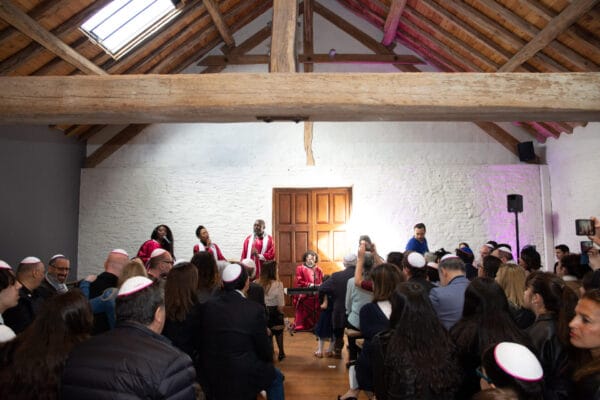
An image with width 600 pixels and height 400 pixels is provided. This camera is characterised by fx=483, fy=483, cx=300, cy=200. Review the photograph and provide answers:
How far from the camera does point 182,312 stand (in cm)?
295

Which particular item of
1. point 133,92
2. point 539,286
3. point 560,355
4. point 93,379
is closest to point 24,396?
point 93,379

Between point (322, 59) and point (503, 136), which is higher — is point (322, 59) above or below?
above

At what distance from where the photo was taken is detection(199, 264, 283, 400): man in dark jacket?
9.02 ft

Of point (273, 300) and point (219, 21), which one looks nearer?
point (273, 300)

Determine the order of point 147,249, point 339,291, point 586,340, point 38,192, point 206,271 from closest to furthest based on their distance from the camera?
point 586,340 → point 206,271 → point 339,291 → point 147,249 → point 38,192

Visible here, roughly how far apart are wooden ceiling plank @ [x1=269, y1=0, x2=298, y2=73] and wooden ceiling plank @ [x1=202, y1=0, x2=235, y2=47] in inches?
130

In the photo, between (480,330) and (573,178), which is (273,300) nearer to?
(480,330)

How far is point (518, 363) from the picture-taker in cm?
148

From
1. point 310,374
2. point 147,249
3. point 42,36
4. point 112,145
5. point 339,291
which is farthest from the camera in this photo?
point 112,145

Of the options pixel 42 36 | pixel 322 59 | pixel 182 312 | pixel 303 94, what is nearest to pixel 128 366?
pixel 182 312

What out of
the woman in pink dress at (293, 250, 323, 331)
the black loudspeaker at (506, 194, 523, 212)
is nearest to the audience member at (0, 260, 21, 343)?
the woman in pink dress at (293, 250, 323, 331)

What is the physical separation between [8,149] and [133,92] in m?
4.52

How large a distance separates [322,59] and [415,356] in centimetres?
798

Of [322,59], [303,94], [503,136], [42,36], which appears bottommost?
[303,94]
